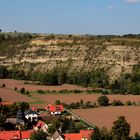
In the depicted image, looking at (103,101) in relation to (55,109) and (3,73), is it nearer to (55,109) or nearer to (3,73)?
(55,109)

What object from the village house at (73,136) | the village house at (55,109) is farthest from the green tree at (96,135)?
the village house at (55,109)

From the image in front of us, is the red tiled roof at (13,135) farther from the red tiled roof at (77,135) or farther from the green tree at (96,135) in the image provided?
the green tree at (96,135)

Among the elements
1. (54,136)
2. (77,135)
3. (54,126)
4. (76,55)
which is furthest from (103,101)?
(76,55)

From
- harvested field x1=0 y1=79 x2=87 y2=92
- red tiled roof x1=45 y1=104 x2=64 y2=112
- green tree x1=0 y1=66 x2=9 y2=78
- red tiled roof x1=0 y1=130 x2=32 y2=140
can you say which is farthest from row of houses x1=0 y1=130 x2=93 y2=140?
green tree x1=0 y1=66 x2=9 y2=78

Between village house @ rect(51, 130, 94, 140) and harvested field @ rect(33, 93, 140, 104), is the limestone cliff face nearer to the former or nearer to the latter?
harvested field @ rect(33, 93, 140, 104)

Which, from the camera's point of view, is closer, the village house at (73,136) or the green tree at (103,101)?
the village house at (73,136)
